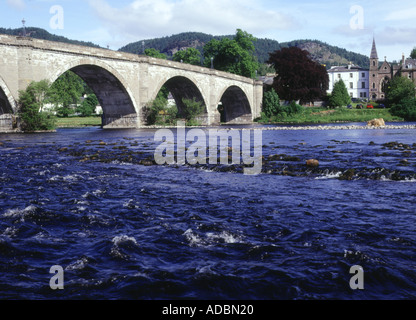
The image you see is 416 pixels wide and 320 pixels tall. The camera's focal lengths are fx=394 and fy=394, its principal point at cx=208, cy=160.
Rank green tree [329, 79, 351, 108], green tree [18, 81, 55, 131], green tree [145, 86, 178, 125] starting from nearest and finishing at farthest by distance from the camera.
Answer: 1. green tree [18, 81, 55, 131]
2. green tree [145, 86, 178, 125]
3. green tree [329, 79, 351, 108]

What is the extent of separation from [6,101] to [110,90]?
53.2 ft

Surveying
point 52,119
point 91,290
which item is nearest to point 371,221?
point 91,290

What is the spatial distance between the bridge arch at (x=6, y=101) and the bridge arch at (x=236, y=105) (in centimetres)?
4503

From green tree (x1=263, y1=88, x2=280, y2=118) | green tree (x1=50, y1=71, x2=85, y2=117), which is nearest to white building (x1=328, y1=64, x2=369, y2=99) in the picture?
green tree (x1=263, y1=88, x2=280, y2=118)

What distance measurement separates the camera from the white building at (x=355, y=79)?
375ft

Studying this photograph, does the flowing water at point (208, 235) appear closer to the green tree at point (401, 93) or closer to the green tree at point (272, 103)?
the green tree at point (272, 103)

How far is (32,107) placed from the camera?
35094mm

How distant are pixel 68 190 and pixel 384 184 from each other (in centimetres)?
913

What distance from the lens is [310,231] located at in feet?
23.1

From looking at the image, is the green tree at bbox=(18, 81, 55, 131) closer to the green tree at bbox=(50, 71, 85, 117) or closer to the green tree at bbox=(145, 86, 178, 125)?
the green tree at bbox=(145, 86, 178, 125)

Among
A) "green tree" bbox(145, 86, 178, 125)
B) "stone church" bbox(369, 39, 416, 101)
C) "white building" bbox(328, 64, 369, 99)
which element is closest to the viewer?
"green tree" bbox(145, 86, 178, 125)

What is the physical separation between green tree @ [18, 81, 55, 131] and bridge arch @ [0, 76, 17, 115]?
0.57 metres

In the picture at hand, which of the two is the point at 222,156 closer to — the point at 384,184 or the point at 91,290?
the point at 384,184

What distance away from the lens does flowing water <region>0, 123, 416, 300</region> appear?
4.96 meters
